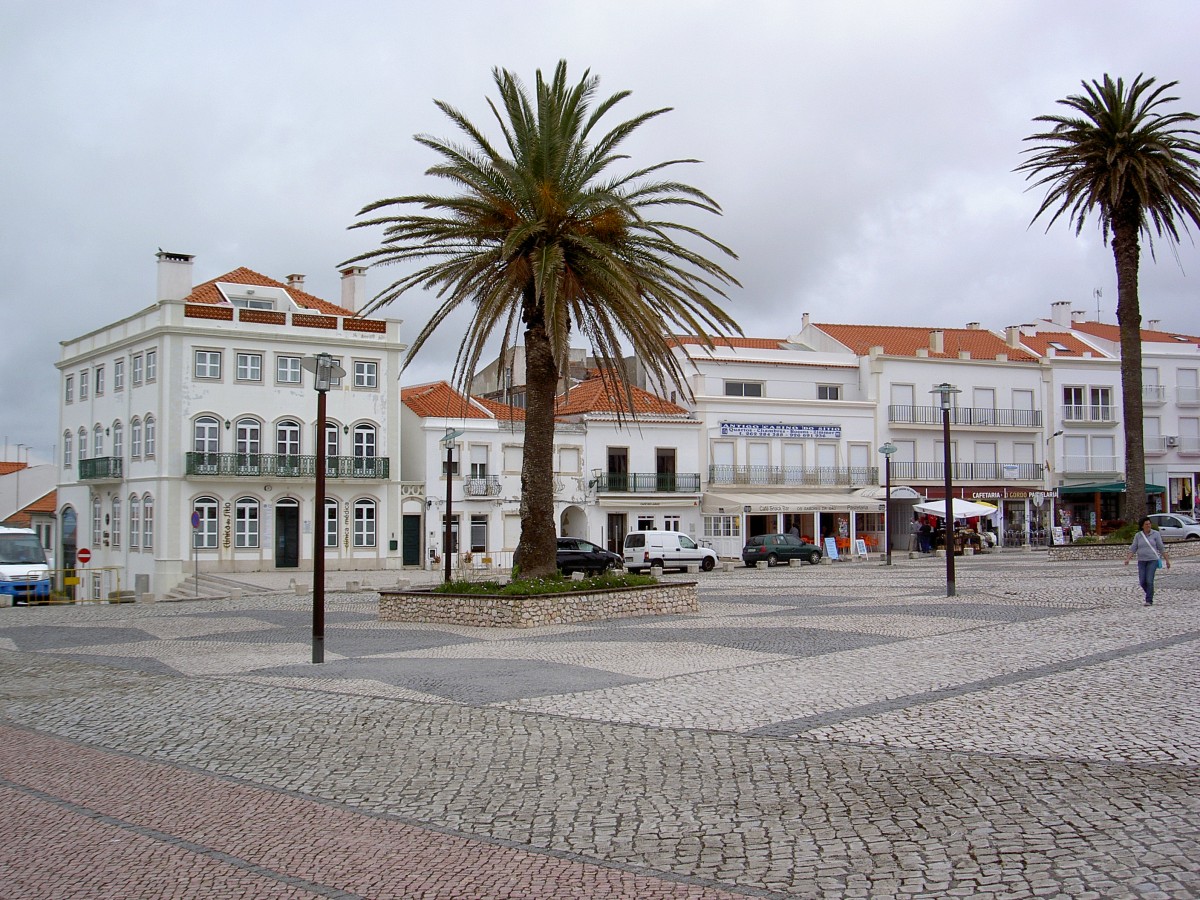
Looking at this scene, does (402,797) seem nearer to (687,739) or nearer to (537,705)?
(687,739)

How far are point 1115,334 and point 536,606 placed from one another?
61.1 metres

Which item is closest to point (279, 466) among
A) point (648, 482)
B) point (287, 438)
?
point (287, 438)

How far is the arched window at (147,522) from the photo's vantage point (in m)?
44.9

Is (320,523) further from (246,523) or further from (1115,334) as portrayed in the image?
(1115,334)

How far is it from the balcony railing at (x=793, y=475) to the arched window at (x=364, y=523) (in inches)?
643

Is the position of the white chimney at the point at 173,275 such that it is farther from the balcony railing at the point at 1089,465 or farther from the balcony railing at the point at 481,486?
the balcony railing at the point at 1089,465

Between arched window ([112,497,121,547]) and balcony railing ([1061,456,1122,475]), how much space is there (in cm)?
4773

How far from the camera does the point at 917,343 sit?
210 feet

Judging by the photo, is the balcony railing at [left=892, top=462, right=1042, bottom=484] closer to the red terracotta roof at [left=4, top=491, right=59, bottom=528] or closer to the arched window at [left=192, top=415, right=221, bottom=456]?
the arched window at [left=192, top=415, right=221, bottom=456]

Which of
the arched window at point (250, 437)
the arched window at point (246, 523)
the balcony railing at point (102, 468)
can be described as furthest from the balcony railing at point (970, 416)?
the balcony railing at point (102, 468)


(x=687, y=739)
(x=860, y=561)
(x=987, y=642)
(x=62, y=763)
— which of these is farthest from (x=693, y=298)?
(x=860, y=561)

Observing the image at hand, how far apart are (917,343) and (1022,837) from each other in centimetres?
5979

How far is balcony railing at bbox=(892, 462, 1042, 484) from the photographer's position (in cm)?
5922

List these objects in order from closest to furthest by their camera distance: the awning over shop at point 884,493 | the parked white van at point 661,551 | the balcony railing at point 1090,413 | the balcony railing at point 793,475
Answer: the parked white van at point 661,551 < the awning over shop at point 884,493 < the balcony railing at point 793,475 < the balcony railing at point 1090,413
